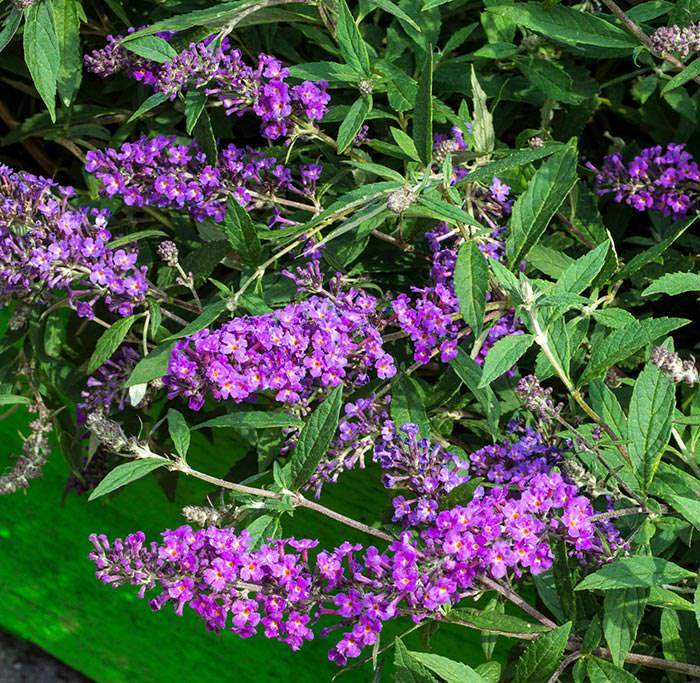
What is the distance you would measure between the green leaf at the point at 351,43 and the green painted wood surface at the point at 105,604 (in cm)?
93

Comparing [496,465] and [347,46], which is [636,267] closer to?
[496,465]

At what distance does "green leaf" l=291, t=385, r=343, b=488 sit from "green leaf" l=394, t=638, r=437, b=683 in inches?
10.6

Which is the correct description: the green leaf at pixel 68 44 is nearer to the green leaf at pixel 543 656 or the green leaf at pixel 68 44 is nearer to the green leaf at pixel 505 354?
the green leaf at pixel 505 354

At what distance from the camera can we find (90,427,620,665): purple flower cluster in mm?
1253

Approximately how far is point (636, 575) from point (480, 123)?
0.77m

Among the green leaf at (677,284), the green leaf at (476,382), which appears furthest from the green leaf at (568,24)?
the green leaf at (476,382)

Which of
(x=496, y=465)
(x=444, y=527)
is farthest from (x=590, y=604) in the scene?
(x=444, y=527)

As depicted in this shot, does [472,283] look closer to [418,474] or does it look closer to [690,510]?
[418,474]

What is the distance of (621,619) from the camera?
50.6 inches

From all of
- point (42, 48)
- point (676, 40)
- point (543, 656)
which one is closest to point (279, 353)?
A: point (543, 656)

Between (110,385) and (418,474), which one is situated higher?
(418,474)

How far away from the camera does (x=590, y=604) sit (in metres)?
1.45

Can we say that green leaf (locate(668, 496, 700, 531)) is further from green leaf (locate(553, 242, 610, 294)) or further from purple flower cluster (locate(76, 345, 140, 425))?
purple flower cluster (locate(76, 345, 140, 425))

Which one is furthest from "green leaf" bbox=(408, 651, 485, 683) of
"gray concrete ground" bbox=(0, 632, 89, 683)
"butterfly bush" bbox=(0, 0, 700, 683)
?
"gray concrete ground" bbox=(0, 632, 89, 683)
